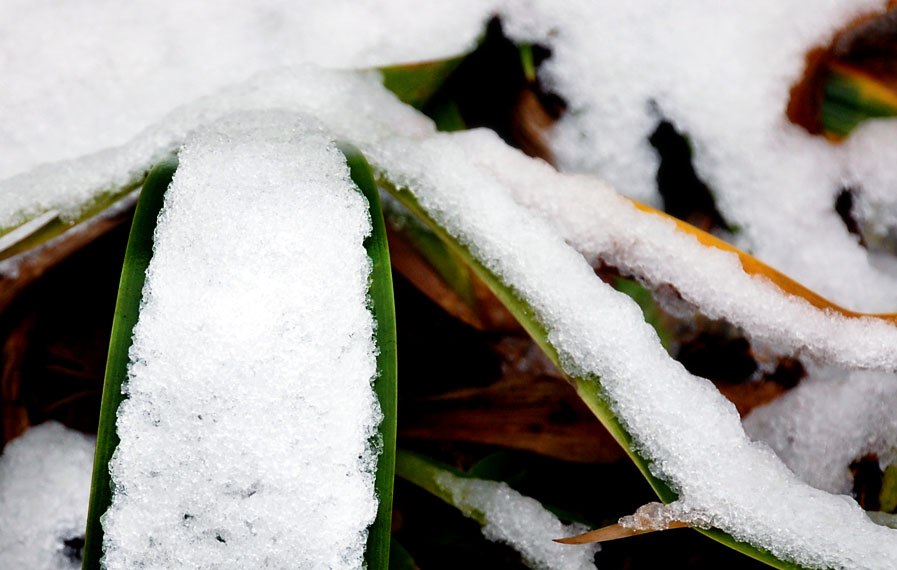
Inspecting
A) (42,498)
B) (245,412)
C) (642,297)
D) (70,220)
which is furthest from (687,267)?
(42,498)

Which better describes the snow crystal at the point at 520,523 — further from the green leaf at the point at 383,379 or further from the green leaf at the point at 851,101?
the green leaf at the point at 851,101

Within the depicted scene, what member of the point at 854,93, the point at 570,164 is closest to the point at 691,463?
the point at 570,164

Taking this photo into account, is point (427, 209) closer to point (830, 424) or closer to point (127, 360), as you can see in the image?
point (127, 360)

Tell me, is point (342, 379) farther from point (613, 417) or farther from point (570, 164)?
point (570, 164)

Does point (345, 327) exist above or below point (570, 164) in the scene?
below

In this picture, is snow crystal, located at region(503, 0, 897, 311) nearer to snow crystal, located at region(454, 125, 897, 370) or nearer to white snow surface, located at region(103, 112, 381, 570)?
snow crystal, located at region(454, 125, 897, 370)

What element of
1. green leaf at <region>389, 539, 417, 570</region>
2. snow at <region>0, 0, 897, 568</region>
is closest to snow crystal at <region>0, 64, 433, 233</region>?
snow at <region>0, 0, 897, 568</region>
